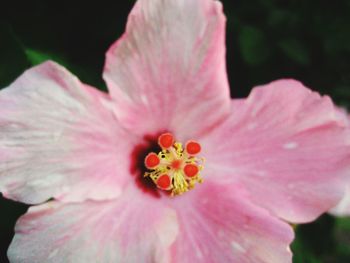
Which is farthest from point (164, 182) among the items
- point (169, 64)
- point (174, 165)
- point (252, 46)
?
point (252, 46)

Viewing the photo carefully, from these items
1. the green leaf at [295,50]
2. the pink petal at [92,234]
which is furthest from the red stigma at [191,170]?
the green leaf at [295,50]

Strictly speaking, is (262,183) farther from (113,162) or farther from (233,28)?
(233,28)

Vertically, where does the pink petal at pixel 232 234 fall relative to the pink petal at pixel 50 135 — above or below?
below

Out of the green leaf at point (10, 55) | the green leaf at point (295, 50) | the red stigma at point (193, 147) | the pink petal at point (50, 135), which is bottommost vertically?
the green leaf at point (295, 50)

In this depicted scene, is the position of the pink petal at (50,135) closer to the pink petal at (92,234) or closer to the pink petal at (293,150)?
the pink petal at (92,234)

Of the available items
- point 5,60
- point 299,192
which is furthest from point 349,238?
point 5,60

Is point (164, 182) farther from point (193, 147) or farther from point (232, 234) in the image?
point (232, 234)
